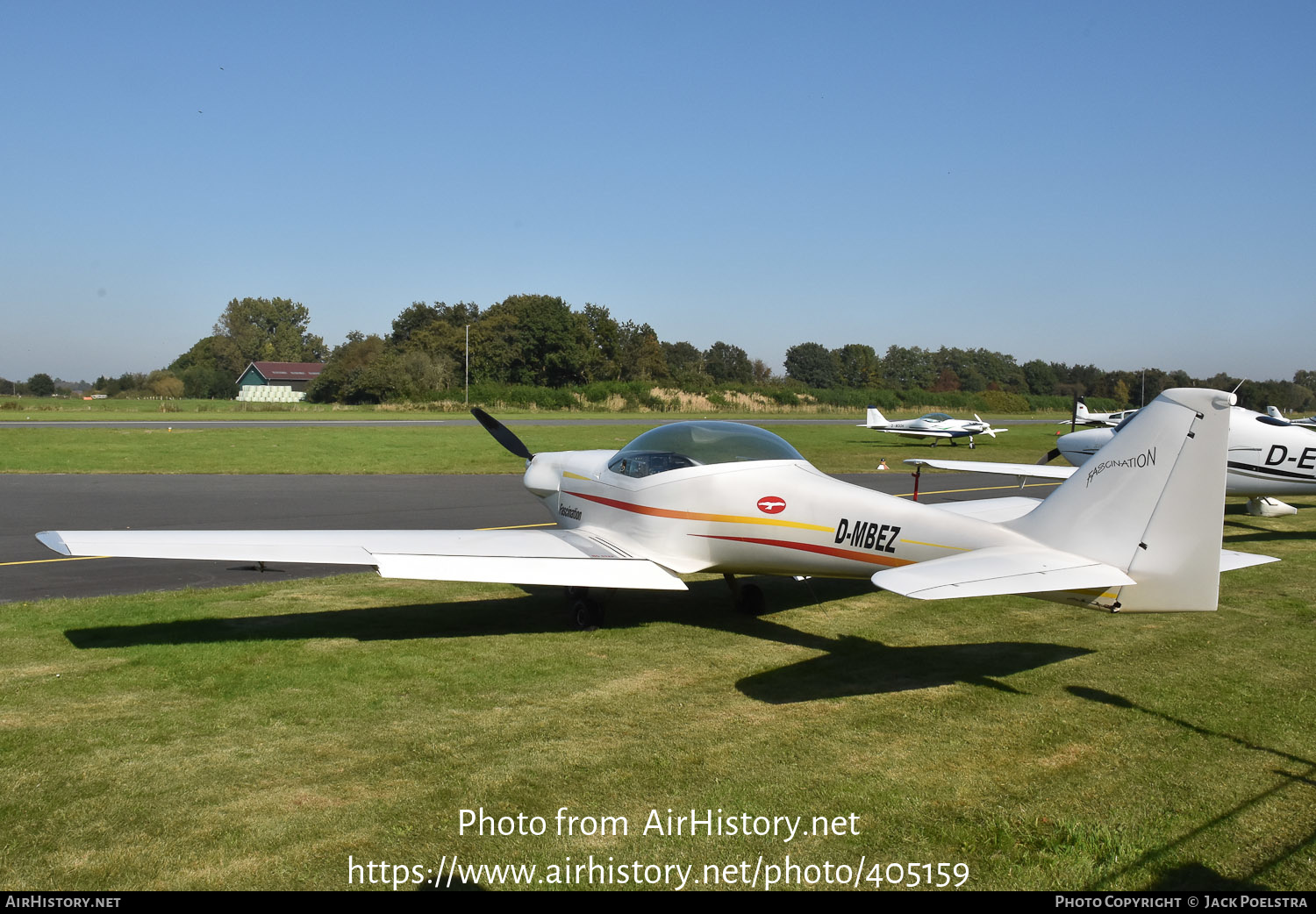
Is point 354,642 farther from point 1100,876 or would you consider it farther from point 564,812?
point 1100,876

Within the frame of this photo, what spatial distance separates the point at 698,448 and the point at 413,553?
253 centimetres

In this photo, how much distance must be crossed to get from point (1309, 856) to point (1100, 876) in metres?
0.93

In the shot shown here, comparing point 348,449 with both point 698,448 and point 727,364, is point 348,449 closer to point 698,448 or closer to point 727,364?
point 698,448

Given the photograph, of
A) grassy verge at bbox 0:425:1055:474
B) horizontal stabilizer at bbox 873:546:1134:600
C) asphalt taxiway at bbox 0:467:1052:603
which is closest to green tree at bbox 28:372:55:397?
grassy verge at bbox 0:425:1055:474

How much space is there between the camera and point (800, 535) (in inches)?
271

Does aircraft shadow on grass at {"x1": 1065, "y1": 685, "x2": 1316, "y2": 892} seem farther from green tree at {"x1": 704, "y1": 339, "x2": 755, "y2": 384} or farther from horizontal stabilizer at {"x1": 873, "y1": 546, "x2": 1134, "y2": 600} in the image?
green tree at {"x1": 704, "y1": 339, "x2": 755, "y2": 384}

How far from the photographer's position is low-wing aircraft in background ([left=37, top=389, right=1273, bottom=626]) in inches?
206

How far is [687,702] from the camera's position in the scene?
570 cm

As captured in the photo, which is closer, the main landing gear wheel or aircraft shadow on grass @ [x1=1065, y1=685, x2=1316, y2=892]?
aircraft shadow on grass @ [x1=1065, y1=685, x2=1316, y2=892]

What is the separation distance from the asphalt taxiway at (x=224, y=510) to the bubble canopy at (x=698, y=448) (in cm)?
338

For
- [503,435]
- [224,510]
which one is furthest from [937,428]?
[503,435]

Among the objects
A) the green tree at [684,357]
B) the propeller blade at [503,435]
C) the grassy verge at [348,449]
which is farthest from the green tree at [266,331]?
the propeller blade at [503,435]

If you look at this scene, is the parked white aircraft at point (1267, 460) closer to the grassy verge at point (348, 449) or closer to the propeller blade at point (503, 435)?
the propeller blade at point (503, 435)

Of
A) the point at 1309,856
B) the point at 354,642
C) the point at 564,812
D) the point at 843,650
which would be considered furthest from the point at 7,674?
the point at 1309,856
